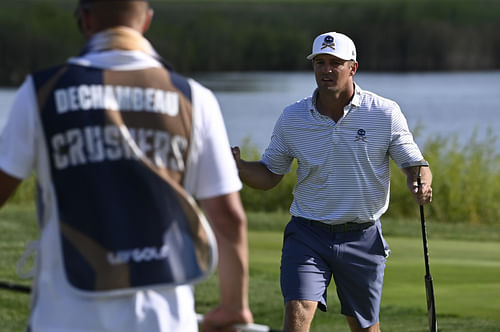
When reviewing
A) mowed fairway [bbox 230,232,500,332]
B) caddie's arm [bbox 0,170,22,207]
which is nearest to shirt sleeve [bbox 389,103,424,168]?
mowed fairway [bbox 230,232,500,332]

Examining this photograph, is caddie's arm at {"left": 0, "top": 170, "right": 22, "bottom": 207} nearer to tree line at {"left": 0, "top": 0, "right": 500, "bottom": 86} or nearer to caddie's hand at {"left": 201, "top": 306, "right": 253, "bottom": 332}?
caddie's hand at {"left": 201, "top": 306, "right": 253, "bottom": 332}

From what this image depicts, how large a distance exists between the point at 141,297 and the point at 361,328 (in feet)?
10.7

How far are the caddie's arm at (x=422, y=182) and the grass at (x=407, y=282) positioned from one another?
2.27 metres

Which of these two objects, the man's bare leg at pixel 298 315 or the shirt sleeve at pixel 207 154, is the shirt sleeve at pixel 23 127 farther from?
the man's bare leg at pixel 298 315

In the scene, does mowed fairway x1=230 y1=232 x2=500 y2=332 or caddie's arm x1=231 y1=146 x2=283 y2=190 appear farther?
mowed fairway x1=230 y1=232 x2=500 y2=332

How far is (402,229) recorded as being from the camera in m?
13.0

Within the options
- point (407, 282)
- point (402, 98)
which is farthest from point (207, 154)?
point (402, 98)

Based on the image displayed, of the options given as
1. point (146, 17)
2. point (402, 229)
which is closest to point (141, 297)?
point (146, 17)

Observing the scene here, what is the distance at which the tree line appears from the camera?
65.5 m

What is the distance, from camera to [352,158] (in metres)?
5.56

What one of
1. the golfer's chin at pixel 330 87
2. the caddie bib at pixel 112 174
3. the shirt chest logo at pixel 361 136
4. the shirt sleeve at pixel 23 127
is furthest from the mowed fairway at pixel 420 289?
the shirt sleeve at pixel 23 127

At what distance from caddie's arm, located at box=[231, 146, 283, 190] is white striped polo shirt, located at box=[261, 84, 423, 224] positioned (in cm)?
25

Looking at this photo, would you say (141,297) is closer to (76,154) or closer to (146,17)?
(76,154)

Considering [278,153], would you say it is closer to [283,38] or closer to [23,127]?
[23,127]
